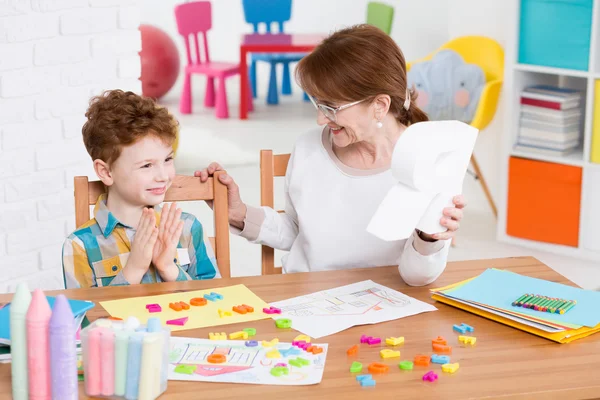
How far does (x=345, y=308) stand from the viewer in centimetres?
177

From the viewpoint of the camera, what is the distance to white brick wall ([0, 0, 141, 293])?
2852mm

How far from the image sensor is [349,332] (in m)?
1.66

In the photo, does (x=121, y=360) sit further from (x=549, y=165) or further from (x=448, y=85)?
(x=448, y=85)

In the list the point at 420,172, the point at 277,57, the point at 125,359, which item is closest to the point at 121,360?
the point at 125,359

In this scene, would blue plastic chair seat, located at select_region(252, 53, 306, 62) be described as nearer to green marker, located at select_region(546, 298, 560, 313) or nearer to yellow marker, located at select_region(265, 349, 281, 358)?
green marker, located at select_region(546, 298, 560, 313)

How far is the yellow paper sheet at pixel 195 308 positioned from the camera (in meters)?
1.70

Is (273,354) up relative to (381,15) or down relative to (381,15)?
down

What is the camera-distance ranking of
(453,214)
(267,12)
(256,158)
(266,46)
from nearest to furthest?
(453,214) < (256,158) < (266,46) < (267,12)

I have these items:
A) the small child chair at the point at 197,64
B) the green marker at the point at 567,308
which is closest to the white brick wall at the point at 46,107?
the green marker at the point at 567,308

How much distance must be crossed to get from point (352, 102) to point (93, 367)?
0.97 meters

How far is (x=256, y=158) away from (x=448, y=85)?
1.68m

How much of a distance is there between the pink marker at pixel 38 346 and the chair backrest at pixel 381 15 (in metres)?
5.42

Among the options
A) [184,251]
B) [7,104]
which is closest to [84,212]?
[184,251]

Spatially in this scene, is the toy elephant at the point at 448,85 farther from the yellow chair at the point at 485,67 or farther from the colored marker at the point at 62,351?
the colored marker at the point at 62,351
